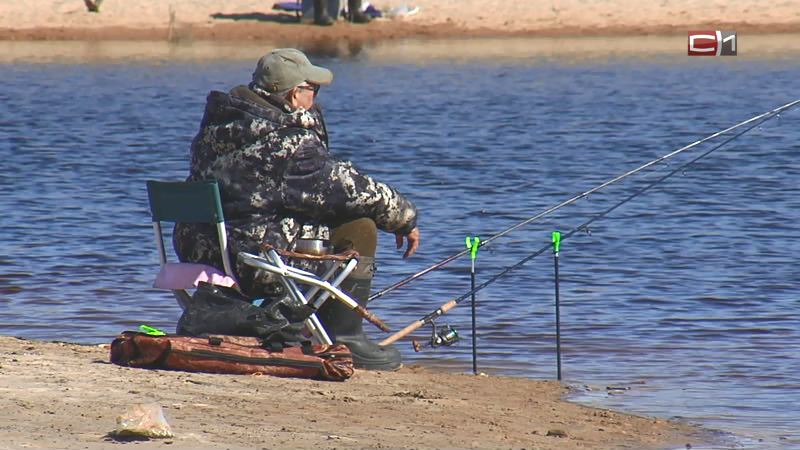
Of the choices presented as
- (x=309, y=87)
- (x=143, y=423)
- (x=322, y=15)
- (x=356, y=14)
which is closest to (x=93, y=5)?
(x=322, y=15)

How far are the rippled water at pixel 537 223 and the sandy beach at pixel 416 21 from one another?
34.1 feet

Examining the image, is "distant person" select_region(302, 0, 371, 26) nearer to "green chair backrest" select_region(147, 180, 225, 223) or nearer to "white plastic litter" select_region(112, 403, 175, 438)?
"green chair backrest" select_region(147, 180, 225, 223)

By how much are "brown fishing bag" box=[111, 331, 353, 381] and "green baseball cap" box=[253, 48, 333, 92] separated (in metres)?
0.94

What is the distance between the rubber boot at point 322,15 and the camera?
35344 mm

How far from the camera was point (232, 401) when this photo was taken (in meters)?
5.30

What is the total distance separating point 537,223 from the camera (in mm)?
11781

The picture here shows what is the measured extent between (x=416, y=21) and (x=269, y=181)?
31.1 m

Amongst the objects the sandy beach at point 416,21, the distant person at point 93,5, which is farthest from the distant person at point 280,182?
the distant person at point 93,5

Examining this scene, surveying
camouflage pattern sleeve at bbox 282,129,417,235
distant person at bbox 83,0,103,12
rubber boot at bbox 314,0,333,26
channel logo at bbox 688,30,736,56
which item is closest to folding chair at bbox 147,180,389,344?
camouflage pattern sleeve at bbox 282,129,417,235

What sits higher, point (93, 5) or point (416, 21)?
point (93, 5)

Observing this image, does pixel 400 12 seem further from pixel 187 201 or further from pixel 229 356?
pixel 229 356

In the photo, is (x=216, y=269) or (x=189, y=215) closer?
(x=189, y=215)

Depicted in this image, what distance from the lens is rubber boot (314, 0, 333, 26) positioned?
35344 millimetres

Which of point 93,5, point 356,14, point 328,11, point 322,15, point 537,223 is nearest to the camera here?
point 537,223
